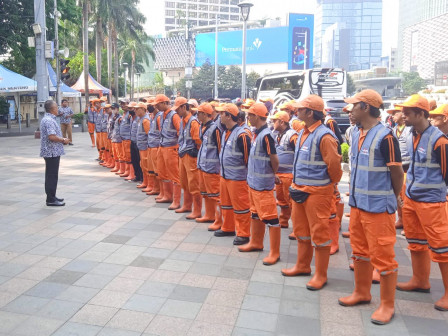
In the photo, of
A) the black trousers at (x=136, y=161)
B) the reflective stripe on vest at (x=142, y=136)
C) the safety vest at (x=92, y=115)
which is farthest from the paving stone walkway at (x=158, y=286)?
the safety vest at (x=92, y=115)

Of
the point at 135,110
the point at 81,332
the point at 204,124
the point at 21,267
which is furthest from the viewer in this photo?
the point at 135,110

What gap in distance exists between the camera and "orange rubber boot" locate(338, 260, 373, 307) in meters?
4.34

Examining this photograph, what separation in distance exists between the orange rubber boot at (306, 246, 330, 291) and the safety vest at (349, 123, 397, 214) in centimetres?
81

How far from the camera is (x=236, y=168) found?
235 inches

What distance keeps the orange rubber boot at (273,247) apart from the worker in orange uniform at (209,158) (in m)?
1.53

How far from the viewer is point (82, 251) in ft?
19.3

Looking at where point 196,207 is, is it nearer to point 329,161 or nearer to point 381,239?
point 329,161

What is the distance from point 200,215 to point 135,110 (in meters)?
3.28

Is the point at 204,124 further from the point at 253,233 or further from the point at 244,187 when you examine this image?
the point at 253,233

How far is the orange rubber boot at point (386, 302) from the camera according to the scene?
13.2 feet

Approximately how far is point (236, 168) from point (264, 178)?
64 cm

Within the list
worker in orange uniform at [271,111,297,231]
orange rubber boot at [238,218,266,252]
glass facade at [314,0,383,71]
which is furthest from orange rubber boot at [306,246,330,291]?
glass facade at [314,0,383,71]

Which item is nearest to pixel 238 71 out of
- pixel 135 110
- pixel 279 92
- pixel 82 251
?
pixel 279 92

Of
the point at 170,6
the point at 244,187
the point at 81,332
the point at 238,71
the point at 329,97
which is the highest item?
the point at 170,6
